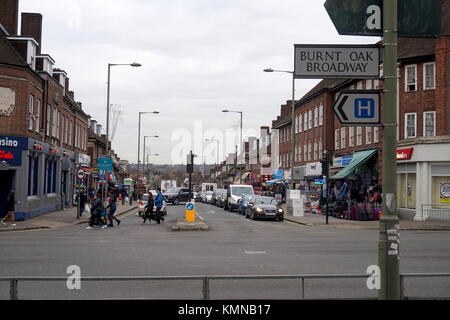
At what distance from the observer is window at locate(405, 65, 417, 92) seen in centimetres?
3295

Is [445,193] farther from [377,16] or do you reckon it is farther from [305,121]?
[305,121]

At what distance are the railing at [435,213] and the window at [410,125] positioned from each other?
5.08 m

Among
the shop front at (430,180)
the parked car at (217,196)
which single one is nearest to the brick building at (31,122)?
the parked car at (217,196)

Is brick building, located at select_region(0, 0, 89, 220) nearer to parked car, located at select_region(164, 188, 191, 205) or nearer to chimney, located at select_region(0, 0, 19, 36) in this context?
chimney, located at select_region(0, 0, 19, 36)

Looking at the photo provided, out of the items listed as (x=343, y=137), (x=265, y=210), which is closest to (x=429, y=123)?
(x=265, y=210)

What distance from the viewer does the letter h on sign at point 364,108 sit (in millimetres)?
6672

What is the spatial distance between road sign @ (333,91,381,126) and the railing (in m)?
25.6

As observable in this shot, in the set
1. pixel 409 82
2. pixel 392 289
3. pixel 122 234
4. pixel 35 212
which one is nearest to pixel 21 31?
pixel 35 212

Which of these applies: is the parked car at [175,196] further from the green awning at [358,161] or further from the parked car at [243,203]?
the green awning at [358,161]

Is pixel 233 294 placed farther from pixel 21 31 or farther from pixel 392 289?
pixel 21 31

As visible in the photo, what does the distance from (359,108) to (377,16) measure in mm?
1182

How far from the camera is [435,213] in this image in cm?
2998
